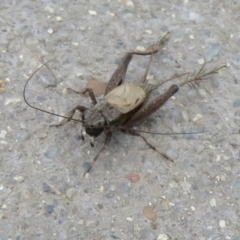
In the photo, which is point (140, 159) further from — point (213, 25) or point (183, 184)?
point (213, 25)

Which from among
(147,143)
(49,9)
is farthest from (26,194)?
(49,9)

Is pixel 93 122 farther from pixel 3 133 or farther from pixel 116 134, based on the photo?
pixel 3 133

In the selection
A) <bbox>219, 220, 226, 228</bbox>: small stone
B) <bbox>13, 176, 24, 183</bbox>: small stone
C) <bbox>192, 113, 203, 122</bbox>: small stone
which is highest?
<bbox>192, 113, 203, 122</bbox>: small stone

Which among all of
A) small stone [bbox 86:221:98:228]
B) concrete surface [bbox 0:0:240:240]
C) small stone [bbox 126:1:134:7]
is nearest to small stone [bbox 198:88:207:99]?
concrete surface [bbox 0:0:240:240]

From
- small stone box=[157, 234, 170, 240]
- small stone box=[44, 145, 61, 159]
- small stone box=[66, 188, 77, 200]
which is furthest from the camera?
small stone box=[44, 145, 61, 159]

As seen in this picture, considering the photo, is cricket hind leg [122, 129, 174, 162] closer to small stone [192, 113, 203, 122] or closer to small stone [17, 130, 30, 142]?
small stone [192, 113, 203, 122]

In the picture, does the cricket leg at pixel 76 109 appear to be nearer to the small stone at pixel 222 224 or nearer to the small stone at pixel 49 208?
the small stone at pixel 49 208
